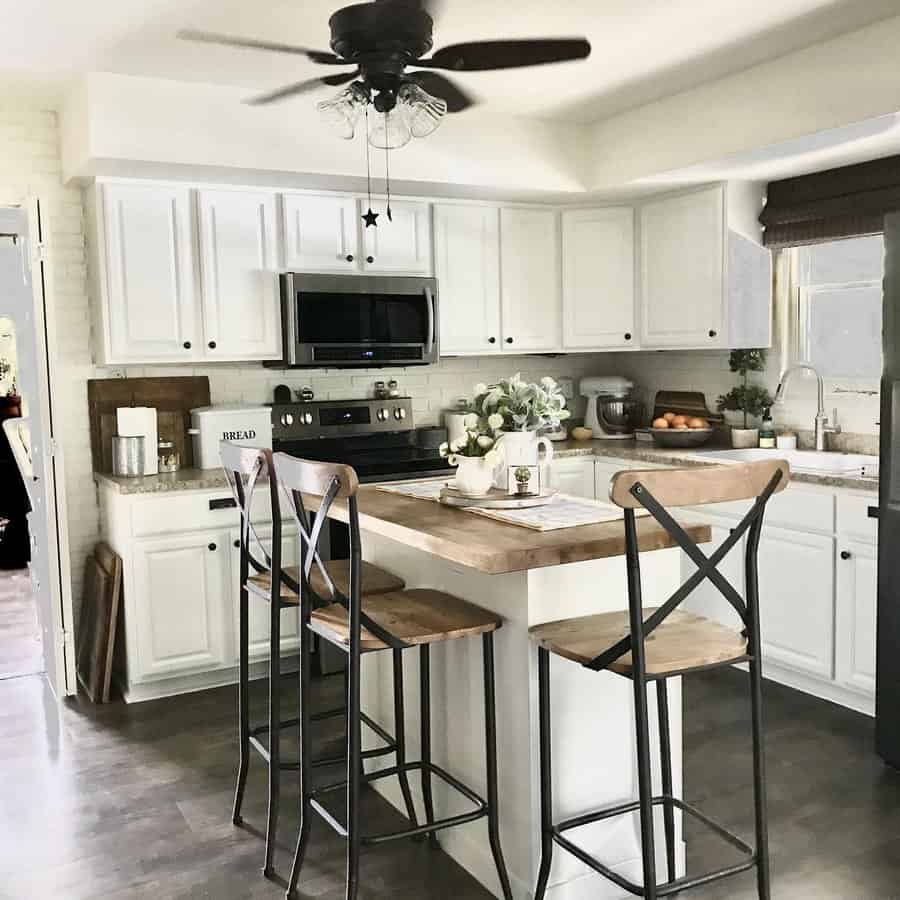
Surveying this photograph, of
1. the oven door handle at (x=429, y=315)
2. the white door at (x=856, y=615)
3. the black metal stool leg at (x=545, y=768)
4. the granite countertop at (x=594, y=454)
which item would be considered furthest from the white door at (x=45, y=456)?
the white door at (x=856, y=615)

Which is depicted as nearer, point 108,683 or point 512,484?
point 512,484

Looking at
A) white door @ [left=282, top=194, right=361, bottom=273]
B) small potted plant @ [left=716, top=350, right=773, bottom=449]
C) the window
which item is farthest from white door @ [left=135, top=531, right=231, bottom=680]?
the window

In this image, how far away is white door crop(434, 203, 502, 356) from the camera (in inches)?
195

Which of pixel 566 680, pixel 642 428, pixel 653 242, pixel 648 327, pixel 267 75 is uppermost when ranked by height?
pixel 267 75

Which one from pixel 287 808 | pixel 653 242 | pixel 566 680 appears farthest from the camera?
pixel 653 242

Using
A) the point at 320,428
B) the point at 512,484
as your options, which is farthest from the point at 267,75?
the point at 512,484

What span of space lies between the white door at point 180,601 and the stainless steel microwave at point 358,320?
977 millimetres

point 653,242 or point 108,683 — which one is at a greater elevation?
point 653,242

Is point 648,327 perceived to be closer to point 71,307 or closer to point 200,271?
point 200,271

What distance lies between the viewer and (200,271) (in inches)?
171

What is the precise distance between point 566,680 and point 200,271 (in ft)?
8.73

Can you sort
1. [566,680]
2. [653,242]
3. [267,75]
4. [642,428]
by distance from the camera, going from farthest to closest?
[642,428]
[653,242]
[267,75]
[566,680]

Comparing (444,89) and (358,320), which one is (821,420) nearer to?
(358,320)

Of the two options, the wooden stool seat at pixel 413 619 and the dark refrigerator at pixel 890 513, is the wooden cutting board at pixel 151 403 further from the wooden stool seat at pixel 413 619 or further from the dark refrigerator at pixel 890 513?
the dark refrigerator at pixel 890 513
